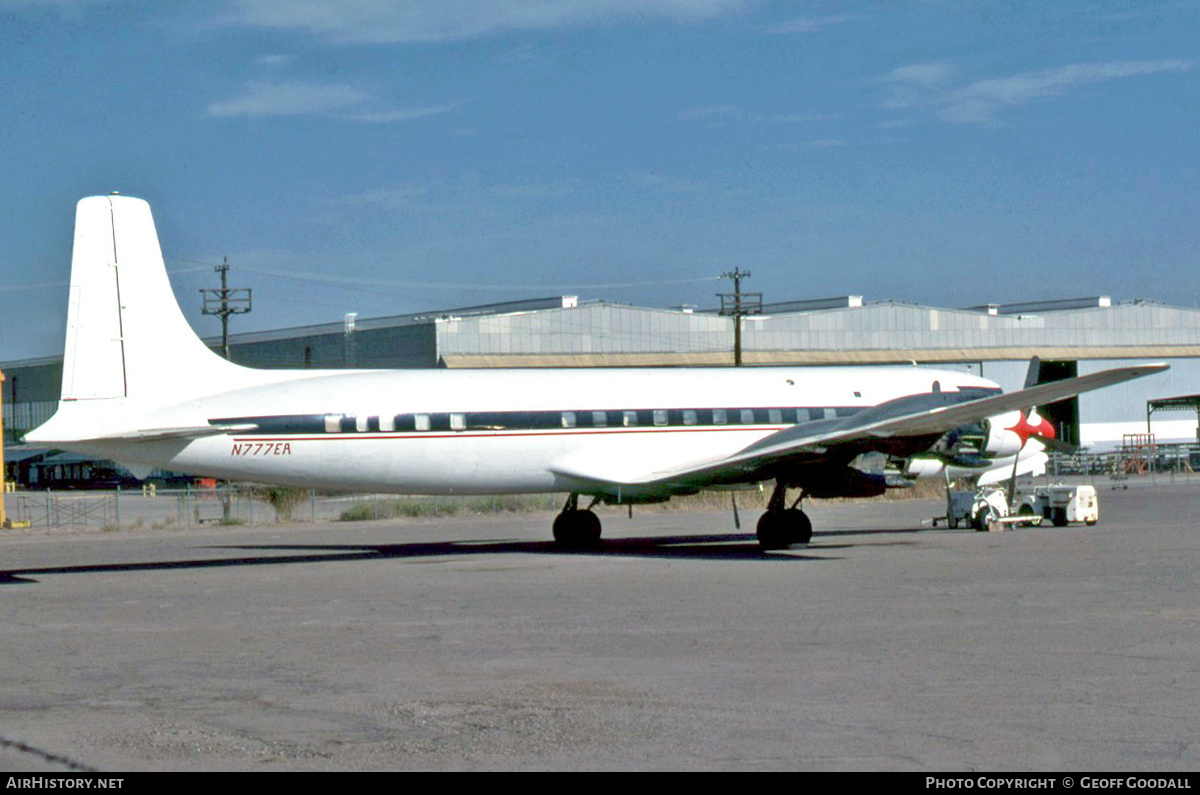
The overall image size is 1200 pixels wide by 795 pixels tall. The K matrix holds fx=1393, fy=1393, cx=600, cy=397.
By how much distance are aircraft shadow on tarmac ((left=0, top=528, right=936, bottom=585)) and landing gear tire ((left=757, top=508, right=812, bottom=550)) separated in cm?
26

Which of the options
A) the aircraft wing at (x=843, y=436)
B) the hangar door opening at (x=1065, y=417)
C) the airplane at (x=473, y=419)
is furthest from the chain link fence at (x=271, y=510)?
the hangar door opening at (x=1065, y=417)

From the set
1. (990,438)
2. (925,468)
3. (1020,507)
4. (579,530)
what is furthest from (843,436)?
(1020,507)

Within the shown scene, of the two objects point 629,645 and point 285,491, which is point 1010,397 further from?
point 285,491

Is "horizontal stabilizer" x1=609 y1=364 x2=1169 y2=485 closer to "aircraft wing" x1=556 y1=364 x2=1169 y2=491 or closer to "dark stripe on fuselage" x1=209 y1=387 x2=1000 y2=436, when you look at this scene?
"aircraft wing" x1=556 y1=364 x2=1169 y2=491

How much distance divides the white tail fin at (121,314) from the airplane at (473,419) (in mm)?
25

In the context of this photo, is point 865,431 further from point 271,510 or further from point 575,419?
point 271,510

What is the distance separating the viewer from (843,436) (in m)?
25.4

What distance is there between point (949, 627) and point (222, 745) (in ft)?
28.0

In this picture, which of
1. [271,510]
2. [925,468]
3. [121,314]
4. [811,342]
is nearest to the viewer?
[121,314]

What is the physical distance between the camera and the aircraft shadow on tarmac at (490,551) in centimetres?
2616

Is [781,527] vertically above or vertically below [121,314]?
below

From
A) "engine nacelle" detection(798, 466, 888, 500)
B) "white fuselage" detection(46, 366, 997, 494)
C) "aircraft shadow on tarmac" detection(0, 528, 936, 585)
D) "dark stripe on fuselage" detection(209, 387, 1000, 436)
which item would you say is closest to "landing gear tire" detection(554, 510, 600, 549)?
"aircraft shadow on tarmac" detection(0, 528, 936, 585)

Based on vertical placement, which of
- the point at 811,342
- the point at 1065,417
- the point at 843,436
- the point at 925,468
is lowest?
the point at 925,468

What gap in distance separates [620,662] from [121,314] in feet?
47.4
